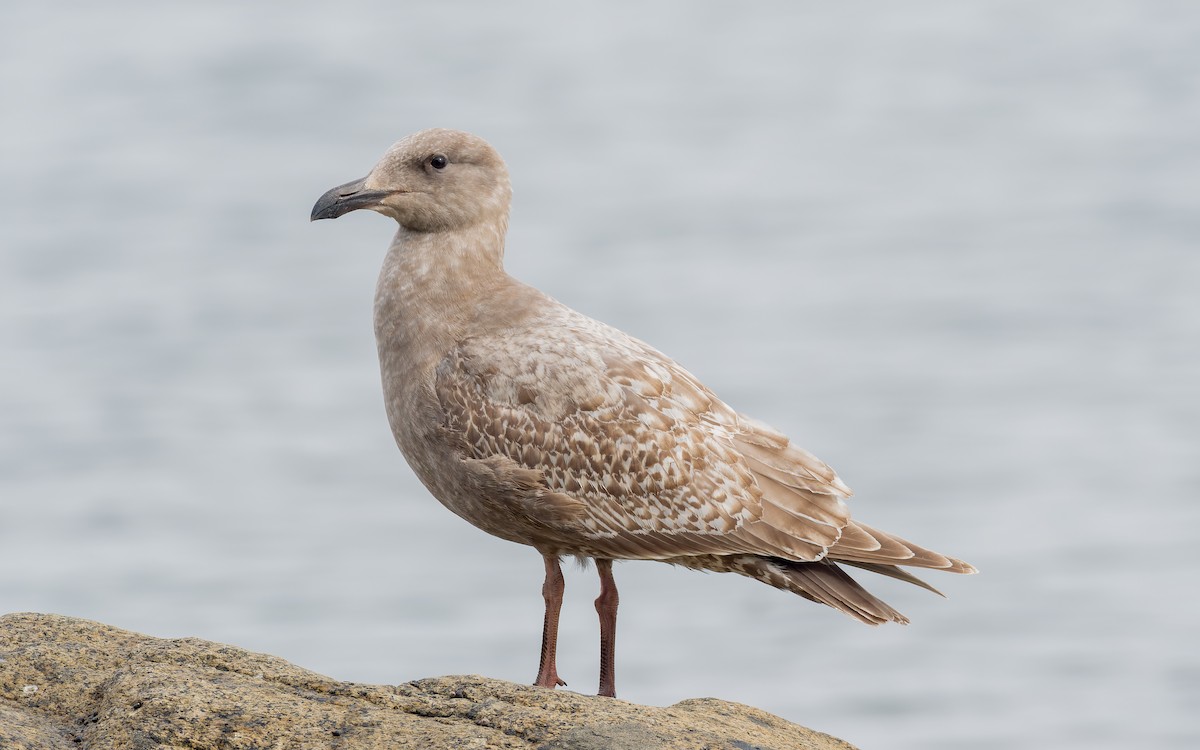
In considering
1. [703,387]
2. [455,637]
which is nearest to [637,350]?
[703,387]

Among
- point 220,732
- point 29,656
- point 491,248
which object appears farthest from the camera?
point 491,248


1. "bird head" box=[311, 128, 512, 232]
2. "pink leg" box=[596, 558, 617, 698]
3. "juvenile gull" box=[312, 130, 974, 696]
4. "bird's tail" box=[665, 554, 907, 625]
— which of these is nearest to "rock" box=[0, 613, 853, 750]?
"pink leg" box=[596, 558, 617, 698]

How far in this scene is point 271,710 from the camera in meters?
7.84

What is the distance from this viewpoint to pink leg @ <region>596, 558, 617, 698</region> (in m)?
10.1

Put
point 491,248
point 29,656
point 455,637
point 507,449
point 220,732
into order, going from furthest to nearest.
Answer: point 455,637, point 491,248, point 507,449, point 29,656, point 220,732

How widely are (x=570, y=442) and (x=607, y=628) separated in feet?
3.72

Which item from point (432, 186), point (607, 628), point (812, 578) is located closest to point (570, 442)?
point (607, 628)

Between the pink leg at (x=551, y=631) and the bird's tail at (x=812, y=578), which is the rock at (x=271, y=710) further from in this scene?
the bird's tail at (x=812, y=578)

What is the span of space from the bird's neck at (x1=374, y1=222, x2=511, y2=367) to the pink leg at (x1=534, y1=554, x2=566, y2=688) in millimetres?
1461

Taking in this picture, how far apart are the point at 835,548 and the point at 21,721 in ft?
15.7

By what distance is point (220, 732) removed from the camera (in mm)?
7680

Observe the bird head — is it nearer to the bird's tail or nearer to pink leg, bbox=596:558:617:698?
pink leg, bbox=596:558:617:698

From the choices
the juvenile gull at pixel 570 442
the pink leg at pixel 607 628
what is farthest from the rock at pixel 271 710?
the juvenile gull at pixel 570 442

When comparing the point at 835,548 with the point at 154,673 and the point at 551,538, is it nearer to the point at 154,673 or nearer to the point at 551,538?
the point at 551,538
